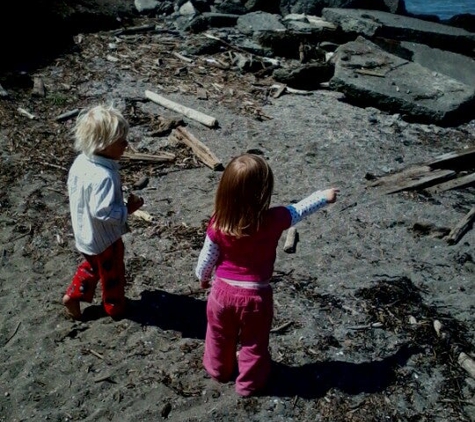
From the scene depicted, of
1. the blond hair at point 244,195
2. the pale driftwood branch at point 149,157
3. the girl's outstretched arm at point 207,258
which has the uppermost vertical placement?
the blond hair at point 244,195

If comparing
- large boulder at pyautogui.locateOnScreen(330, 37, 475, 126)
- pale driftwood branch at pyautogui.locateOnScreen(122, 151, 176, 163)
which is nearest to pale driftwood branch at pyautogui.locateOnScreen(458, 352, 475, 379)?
pale driftwood branch at pyautogui.locateOnScreen(122, 151, 176, 163)

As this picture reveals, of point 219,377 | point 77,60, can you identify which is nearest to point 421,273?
point 219,377

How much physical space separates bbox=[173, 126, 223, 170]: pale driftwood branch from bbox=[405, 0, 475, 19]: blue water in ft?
58.4

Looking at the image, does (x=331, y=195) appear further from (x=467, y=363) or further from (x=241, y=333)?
(x=467, y=363)

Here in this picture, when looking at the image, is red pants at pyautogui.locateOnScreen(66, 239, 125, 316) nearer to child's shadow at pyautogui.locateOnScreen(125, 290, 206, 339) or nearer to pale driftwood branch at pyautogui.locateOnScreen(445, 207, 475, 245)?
child's shadow at pyautogui.locateOnScreen(125, 290, 206, 339)

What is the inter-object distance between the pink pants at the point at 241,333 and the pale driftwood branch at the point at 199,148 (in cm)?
349

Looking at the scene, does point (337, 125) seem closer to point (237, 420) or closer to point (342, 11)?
point (342, 11)

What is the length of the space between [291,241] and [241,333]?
2.24 meters

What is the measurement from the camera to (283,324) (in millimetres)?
A: 5465

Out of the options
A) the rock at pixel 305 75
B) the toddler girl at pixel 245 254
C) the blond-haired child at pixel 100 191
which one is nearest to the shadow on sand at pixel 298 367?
the toddler girl at pixel 245 254

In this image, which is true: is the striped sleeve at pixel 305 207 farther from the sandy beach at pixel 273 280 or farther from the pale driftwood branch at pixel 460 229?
the pale driftwood branch at pixel 460 229

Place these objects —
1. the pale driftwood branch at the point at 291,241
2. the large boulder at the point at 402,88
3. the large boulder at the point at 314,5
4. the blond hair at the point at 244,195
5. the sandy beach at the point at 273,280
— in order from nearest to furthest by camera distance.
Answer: the blond hair at the point at 244,195
the sandy beach at the point at 273,280
the pale driftwood branch at the point at 291,241
the large boulder at the point at 402,88
the large boulder at the point at 314,5

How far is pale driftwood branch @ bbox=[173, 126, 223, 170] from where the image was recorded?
7945 mm

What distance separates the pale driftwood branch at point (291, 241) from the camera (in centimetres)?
650
